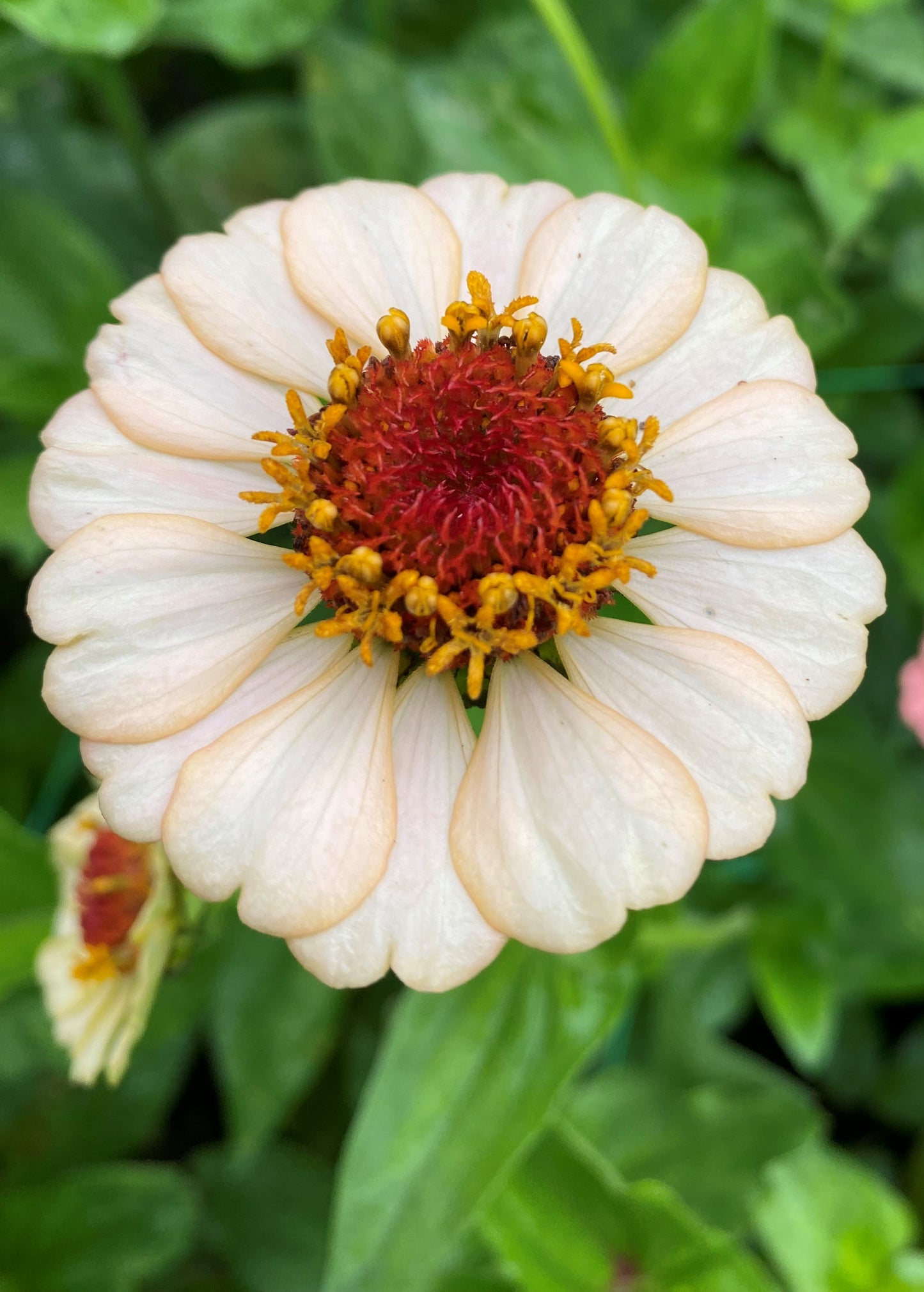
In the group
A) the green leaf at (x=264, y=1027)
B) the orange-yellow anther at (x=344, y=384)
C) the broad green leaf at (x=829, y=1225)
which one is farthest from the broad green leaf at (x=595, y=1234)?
the orange-yellow anther at (x=344, y=384)

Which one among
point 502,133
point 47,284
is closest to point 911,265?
point 502,133

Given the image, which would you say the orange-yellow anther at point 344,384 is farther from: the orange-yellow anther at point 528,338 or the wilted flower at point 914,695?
the wilted flower at point 914,695

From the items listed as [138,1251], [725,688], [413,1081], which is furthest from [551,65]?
[138,1251]

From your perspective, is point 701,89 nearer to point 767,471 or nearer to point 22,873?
point 767,471

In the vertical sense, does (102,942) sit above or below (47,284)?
below

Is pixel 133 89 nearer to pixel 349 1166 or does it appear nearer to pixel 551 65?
pixel 551 65

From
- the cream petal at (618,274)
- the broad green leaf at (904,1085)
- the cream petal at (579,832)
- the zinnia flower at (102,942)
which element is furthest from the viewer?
the broad green leaf at (904,1085)

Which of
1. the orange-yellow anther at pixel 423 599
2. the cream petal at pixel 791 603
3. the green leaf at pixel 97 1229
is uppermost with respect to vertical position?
the orange-yellow anther at pixel 423 599
